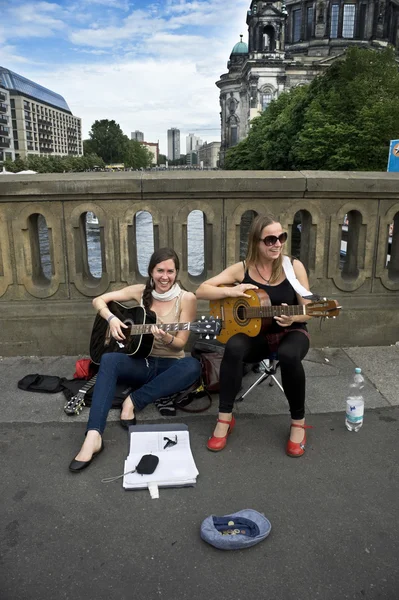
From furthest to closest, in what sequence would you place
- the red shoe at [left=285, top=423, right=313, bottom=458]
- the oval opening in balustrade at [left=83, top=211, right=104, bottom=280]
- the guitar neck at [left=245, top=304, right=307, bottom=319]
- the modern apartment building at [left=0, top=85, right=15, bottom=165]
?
the modern apartment building at [left=0, top=85, right=15, bottom=165] < the oval opening in balustrade at [left=83, top=211, right=104, bottom=280] < the guitar neck at [left=245, top=304, right=307, bottom=319] < the red shoe at [left=285, top=423, right=313, bottom=458]

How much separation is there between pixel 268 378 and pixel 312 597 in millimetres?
2377

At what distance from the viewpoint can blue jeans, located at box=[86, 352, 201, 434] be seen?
3.68 metres

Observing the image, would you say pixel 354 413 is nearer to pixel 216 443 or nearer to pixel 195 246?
Result: pixel 216 443

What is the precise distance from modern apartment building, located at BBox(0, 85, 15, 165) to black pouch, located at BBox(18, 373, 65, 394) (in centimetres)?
12390

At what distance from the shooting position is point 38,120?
14488 centimetres

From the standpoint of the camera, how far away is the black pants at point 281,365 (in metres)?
3.39

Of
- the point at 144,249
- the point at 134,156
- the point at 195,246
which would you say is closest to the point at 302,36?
the point at 134,156

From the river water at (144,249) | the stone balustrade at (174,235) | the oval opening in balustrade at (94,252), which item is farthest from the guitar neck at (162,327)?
the oval opening in balustrade at (94,252)

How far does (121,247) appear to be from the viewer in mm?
4969

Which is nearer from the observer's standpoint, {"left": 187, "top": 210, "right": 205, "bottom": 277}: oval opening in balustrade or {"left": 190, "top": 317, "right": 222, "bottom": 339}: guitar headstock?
{"left": 190, "top": 317, "right": 222, "bottom": 339}: guitar headstock

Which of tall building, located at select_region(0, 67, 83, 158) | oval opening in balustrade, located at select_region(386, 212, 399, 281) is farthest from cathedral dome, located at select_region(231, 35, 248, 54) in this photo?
oval opening in balustrade, located at select_region(386, 212, 399, 281)

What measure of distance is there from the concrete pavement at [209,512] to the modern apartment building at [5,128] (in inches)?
4927

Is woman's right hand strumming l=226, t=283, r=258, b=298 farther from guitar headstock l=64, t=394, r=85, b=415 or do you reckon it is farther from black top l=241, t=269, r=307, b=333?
guitar headstock l=64, t=394, r=85, b=415

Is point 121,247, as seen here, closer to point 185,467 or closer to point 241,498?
point 185,467
